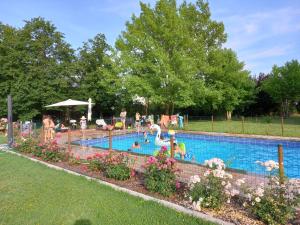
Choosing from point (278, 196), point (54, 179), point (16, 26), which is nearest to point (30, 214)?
point (54, 179)

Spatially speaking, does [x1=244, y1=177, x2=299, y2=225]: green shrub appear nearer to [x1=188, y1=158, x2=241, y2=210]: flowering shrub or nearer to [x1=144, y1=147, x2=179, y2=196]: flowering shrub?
[x1=188, y1=158, x2=241, y2=210]: flowering shrub

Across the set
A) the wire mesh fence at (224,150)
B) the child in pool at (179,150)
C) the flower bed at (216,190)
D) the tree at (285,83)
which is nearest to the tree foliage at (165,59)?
the tree at (285,83)

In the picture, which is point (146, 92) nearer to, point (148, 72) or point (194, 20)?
point (148, 72)

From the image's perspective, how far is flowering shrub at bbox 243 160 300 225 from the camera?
3.96m

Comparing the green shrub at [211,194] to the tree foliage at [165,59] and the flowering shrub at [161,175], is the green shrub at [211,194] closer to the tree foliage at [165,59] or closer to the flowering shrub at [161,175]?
the flowering shrub at [161,175]

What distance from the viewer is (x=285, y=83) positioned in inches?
1165

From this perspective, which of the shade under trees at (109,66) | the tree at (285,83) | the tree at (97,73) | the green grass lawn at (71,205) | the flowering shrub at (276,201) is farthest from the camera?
the tree at (285,83)

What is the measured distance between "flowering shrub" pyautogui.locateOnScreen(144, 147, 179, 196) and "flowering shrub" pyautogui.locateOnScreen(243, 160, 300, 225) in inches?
66.6

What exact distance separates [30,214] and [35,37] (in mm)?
20345

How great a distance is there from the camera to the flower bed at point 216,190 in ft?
13.3

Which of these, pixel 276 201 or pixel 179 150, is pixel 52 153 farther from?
pixel 276 201

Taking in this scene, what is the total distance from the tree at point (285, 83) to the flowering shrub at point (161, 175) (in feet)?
91.6

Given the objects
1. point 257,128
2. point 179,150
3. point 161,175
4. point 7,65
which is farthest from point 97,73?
point 161,175

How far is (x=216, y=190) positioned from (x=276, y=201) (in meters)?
0.94
